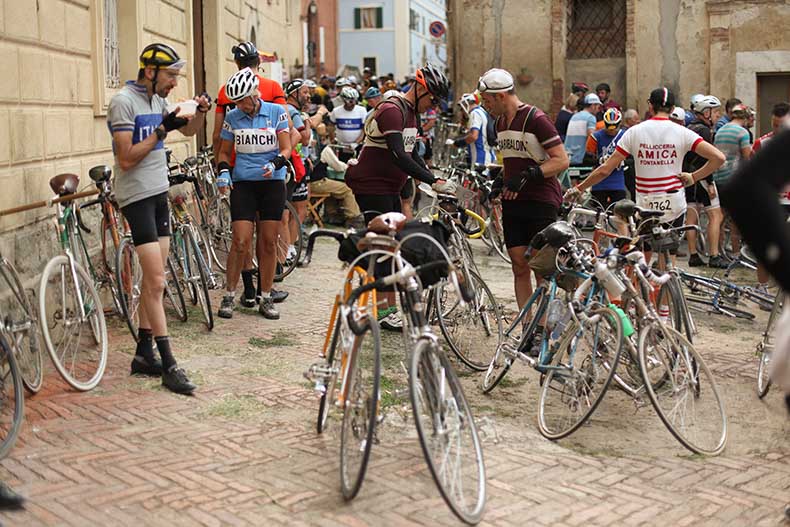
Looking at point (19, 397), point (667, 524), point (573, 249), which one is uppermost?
point (573, 249)

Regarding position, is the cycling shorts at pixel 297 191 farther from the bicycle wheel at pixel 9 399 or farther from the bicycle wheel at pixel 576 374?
the bicycle wheel at pixel 9 399

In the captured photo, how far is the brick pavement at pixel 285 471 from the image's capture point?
4.89 metres

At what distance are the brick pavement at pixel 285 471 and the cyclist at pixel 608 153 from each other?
601cm

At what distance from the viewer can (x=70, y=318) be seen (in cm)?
698

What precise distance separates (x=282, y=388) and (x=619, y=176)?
695 cm

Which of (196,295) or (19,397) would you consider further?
(196,295)

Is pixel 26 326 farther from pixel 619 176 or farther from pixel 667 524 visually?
pixel 619 176

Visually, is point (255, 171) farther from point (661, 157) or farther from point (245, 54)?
point (661, 157)

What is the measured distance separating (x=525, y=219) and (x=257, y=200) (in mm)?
2401

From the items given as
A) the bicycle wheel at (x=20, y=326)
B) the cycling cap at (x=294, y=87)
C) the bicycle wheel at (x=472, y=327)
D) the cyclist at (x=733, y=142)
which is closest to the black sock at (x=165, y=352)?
the bicycle wheel at (x=20, y=326)

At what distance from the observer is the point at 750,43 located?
23500 millimetres

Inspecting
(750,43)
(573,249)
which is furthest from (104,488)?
(750,43)

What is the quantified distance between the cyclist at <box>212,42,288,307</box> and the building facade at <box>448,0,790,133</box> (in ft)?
51.7

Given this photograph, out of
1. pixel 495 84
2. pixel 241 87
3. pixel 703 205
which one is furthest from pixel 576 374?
pixel 703 205
